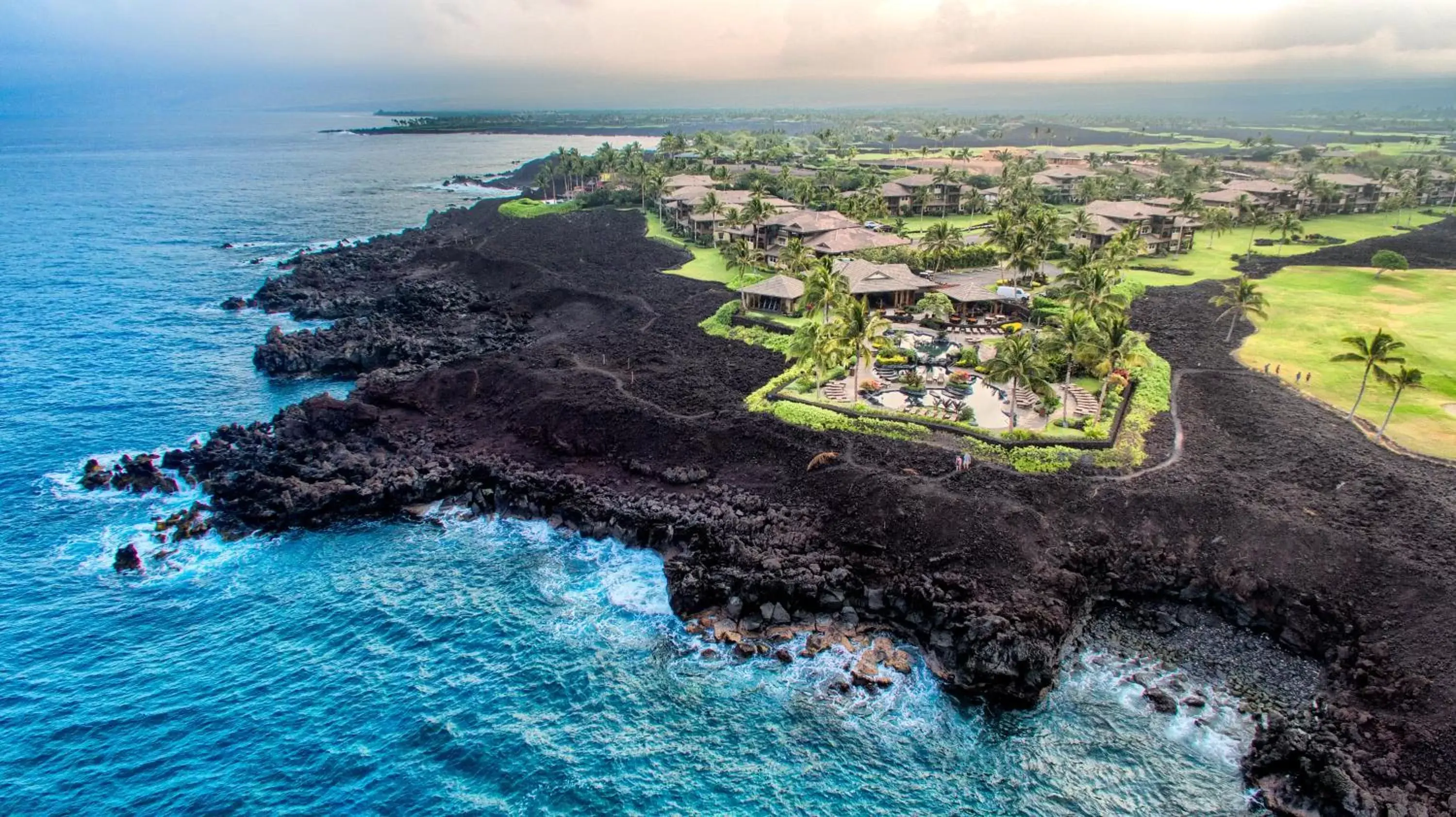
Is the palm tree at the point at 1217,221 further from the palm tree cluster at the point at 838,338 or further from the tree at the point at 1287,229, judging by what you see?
the palm tree cluster at the point at 838,338

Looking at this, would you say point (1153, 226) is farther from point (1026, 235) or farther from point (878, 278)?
point (878, 278)

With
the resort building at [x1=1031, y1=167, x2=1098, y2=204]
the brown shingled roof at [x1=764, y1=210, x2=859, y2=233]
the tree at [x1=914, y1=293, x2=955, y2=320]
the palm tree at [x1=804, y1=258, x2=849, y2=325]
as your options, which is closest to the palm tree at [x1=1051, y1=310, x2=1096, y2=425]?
the palm tree at [x1=804, y1=258, x2=849, y2=325]

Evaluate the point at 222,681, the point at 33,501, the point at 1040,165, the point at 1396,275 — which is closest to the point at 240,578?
the point at 222,681

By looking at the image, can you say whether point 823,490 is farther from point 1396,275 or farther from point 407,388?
point 1396,275

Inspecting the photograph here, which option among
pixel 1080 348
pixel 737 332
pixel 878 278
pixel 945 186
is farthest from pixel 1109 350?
pixel 945 186

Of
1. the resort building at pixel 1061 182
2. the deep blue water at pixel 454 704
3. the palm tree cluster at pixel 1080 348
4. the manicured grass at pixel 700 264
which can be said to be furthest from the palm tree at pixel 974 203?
the deep blue water at pixel 454 704

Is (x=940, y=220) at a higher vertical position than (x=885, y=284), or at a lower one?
lower
